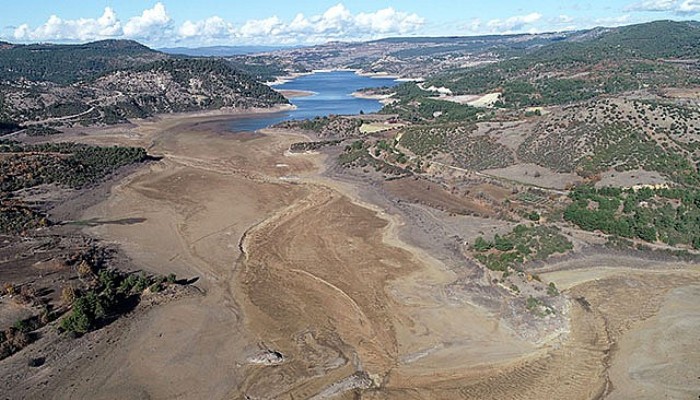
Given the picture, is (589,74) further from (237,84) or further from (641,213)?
(237,84)

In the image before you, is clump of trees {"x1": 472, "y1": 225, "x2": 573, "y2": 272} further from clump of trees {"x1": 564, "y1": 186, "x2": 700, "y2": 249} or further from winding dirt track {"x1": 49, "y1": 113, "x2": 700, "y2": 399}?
clump of trees {"x1": 564, "y1": 186, "x2": 700, "y2": 249}

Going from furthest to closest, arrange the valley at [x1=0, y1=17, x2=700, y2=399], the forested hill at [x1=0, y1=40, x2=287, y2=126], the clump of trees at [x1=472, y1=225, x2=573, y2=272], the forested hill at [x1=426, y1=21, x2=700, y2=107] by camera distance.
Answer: the forested hill at [x1=0, y1=40, x2=287, y2=126] < the forested hill at [x1=426, y1=21, x2=700, y2=107] < the clump of trees at [x1=472, y1=225, x2=573, y2=272] < the valley at [x1=0, y1=17, x2=700, y2=399]

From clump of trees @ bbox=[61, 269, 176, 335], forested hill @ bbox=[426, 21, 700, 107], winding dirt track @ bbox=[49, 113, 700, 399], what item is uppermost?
forested hill @ bbox=[426, 21, 700, 107]

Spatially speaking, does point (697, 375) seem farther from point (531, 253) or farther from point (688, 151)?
point (688, 151)

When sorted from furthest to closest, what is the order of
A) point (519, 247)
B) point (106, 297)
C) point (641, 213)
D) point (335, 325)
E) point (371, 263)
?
1. point (641, 213)
2. point (519, 247)
3. point (371, 263)
4. point (106, 297)
5. point (335, 325)

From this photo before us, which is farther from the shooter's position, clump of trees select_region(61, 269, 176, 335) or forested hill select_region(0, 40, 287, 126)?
forested hill select_region(0, 40, 287, 126)

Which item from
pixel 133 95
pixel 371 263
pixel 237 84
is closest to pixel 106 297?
pixel 371 263

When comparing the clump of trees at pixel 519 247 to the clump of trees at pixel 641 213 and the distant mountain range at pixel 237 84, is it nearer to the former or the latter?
the clump of trees at pixel 641 213

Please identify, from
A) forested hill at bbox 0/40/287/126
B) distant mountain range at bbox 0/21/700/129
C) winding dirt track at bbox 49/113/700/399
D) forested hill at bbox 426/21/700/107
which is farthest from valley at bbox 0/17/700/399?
forested hill at bbox 0/40/287/126

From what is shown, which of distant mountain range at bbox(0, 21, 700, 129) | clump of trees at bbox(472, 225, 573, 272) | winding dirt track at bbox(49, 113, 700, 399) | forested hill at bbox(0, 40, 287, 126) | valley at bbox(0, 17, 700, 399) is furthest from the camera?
forested hill at bbox(0, 40, 287, 126)
